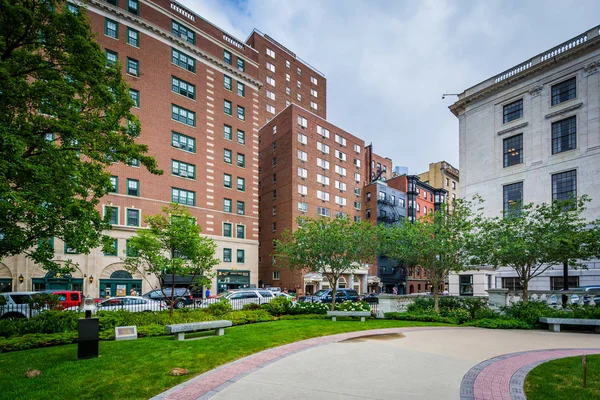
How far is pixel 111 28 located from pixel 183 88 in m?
8.74

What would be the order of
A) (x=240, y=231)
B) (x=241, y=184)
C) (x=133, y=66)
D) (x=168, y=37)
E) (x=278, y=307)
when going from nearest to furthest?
(x=278, y=307) < (x=133, y=66) < (x=168, y=37) < (x=240, y=231) < (x=241, y=184)

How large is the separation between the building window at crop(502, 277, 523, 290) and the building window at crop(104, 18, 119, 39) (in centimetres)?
4363

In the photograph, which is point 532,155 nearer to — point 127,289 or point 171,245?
point 171,245

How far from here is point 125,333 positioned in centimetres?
1323

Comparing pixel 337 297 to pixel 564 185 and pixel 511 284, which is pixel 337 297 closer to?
pixel 511 284

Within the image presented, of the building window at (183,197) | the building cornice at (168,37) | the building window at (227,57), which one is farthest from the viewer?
the building window at (227,57)

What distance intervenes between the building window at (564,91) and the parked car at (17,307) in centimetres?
3885

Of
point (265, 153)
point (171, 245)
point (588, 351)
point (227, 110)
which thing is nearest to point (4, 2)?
point (171, 245)

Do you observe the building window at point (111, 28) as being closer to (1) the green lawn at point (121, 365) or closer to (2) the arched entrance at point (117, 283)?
(2) the arched entrance at point (117, 283)

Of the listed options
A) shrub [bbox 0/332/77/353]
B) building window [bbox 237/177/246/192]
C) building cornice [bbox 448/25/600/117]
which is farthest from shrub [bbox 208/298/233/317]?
building cornice [bbox 448/25/600/117]

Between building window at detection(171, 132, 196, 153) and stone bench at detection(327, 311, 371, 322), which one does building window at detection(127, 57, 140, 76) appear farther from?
stone bench at detection(327, 311, 371, 322)

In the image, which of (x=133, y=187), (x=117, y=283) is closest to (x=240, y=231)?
(x=133, y=187)

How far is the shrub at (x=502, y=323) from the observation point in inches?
642

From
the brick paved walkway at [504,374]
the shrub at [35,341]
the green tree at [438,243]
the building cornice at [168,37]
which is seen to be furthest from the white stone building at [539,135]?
the shrub at [35,341]
